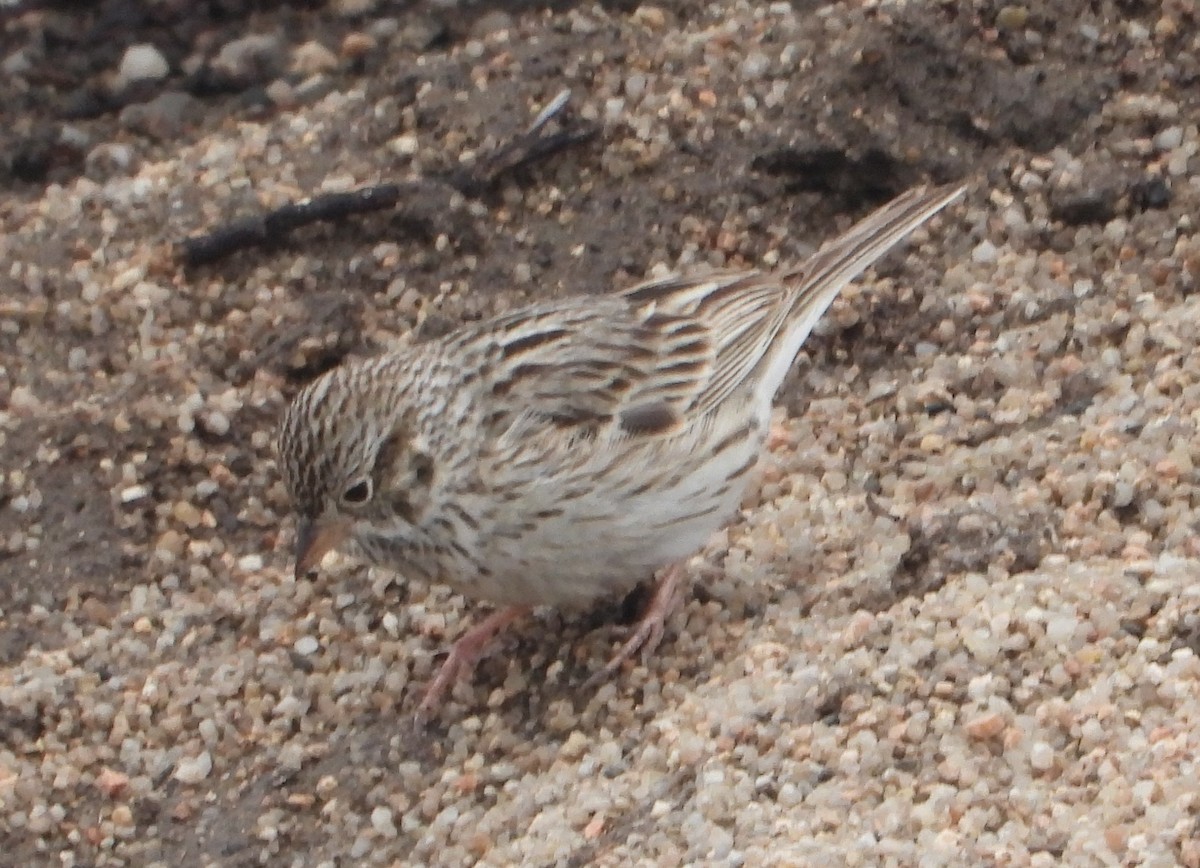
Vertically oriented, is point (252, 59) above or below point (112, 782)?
above

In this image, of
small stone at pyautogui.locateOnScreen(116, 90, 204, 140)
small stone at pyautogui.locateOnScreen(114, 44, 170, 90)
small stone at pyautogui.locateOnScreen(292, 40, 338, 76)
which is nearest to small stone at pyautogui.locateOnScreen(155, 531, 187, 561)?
small stone at pyautogui.locateOnScreen(116, 90, 204, 140)

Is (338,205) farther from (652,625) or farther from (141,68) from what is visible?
(652,625)

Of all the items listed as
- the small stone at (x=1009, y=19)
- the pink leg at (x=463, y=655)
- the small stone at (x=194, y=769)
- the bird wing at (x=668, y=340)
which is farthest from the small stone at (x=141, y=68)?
the small stone at (x=194, y=769)

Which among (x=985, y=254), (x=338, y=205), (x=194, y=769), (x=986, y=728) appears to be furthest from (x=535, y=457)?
(x=985, y=254)

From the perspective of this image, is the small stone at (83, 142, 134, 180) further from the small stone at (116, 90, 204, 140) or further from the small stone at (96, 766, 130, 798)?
the small stone at (96, 766, 130, 798)

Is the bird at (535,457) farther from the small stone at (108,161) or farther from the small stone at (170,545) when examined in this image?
the small stone at (108,161)

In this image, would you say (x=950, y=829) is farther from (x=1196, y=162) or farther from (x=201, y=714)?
(x=1196, y=162)
